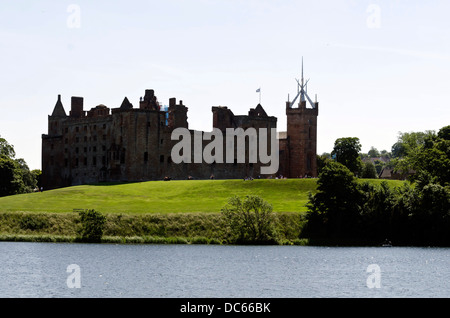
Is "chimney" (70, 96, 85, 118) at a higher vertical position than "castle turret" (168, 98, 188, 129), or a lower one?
higher

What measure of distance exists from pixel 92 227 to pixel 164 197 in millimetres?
24440

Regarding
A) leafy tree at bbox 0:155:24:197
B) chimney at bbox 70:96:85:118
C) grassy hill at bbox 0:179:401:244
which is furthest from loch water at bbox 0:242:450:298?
chimney at bbox 70:96:85:118

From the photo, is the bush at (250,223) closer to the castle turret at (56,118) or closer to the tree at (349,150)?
the tree at (349,150)

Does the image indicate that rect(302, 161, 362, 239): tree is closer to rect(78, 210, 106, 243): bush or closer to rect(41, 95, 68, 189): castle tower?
rect(78, 210, 106, 243): bush

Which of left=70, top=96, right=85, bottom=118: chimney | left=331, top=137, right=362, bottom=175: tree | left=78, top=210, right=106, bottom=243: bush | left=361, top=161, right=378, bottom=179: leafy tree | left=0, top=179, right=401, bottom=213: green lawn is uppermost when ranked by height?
left=70, top=96, right=85, bottom=118: chimney

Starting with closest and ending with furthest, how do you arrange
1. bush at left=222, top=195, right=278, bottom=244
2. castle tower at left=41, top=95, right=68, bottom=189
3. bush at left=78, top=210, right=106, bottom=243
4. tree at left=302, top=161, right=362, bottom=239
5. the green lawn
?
bush at left=222, top=195, right=278, bottom=244
bush at left=78, top=210, right=106, bottom=243
tree at left=302, top=161, right=362, bottom=239
the green lawn
castle tower at left=41, top=95, right=68, bottom=189

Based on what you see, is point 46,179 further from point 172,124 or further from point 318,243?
point 318,243

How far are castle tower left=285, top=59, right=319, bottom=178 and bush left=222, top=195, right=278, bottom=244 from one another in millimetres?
57328

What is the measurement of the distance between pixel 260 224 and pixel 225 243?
3709 mm

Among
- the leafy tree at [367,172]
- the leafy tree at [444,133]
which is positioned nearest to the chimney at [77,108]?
the leafy tree at [367,172]

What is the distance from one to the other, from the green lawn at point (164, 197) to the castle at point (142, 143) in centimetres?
955

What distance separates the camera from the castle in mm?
113688
